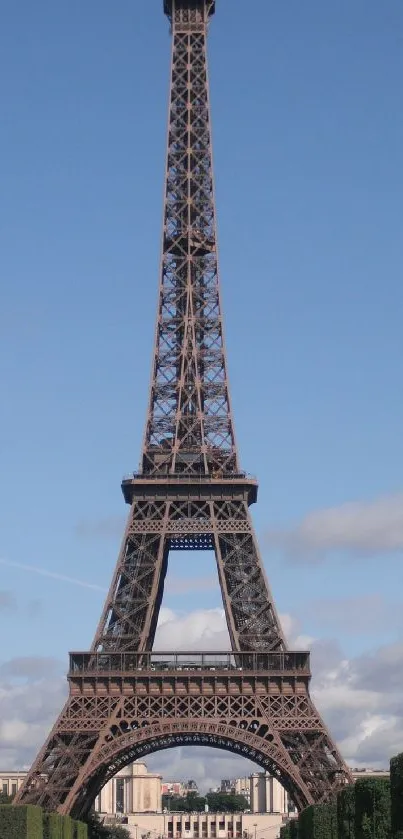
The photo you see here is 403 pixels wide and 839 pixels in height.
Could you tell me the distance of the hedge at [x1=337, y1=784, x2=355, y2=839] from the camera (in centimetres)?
6556

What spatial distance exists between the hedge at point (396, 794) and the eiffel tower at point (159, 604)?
2123 cm

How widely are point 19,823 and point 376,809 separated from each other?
17224mm

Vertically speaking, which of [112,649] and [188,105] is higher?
[188,105]

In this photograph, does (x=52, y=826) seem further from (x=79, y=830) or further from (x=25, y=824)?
(x=79, y=830)

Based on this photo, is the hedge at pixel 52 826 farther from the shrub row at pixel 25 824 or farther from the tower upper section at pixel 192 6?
the tower upper section at pixel 192 6

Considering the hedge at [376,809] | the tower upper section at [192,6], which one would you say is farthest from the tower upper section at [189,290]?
the hedge at [376,809]

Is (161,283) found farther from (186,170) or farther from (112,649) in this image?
(112,649)

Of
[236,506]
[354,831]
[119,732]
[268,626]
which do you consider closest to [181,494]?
[236,506]

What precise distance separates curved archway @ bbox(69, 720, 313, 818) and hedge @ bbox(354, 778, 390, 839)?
50.6 feet

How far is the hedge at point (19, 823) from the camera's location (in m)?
67.9

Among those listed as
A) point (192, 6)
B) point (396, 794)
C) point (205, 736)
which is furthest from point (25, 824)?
point (192, 6)

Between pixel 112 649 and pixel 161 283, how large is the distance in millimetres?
23571

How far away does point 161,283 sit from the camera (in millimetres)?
92938

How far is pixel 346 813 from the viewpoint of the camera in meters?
66.6
